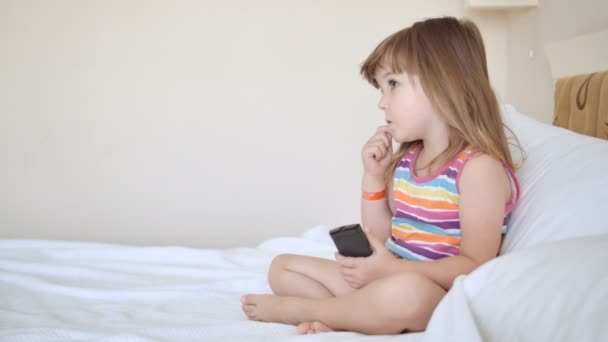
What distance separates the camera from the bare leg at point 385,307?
879 millimetres

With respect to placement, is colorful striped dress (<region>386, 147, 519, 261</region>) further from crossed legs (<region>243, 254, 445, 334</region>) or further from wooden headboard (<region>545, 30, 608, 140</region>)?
wooden headboard (<region>545, 30, 608, 140</region>)

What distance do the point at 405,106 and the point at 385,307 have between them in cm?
42

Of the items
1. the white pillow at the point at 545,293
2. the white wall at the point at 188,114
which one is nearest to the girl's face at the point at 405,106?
the white pillow at the point at 545,293

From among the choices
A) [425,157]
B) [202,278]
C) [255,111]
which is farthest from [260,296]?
[255,111]

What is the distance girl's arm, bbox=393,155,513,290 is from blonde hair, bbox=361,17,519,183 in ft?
0.23

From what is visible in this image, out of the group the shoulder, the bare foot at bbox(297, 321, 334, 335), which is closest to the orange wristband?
the shoulder

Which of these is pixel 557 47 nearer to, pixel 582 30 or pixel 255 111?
pixel 582 30

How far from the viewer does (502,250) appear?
106 centimetres

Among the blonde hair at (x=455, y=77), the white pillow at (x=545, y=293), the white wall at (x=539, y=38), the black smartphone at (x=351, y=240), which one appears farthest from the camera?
the white wall at (x=539, y=38)

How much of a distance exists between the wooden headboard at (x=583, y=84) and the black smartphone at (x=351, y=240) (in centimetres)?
62

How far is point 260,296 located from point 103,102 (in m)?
1.51

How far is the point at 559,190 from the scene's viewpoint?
0.97 meters

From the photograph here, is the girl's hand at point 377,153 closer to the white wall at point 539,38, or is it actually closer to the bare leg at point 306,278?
the bare leg at point 306,278

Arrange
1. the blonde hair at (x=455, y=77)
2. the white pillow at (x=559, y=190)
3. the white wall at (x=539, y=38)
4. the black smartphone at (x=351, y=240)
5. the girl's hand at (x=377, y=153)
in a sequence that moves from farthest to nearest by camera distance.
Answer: the white wall at (x=539, y=38) < the girl's hand at (x=377, y=153) < the blonde hair at (x=455, y=77) < the black smartphone at (x=351, y=240) < the white pillow at (x=559, y=190)
